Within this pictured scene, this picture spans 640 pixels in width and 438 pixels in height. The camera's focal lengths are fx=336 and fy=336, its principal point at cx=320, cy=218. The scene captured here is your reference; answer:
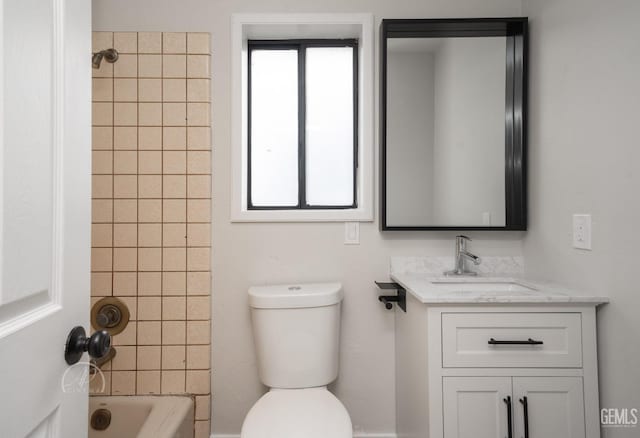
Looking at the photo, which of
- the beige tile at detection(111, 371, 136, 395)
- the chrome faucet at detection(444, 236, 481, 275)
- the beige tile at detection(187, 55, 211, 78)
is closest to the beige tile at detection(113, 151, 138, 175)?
the beige tile at detection(187, 55, 211, 78)

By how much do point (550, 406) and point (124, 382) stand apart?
167 cm

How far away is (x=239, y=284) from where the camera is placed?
1.56 metres

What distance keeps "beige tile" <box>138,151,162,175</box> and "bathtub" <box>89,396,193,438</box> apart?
1.00 m

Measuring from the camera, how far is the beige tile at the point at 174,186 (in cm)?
152

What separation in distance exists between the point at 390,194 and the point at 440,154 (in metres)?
0.30

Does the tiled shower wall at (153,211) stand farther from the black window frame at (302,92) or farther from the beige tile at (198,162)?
the black window frame at (302,92)

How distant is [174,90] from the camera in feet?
5.00

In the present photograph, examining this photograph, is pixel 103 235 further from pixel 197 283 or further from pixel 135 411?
pixel 135 411

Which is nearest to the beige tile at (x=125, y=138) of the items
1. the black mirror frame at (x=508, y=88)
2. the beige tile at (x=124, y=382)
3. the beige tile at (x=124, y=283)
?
the beige tile at (x=124, y=283)

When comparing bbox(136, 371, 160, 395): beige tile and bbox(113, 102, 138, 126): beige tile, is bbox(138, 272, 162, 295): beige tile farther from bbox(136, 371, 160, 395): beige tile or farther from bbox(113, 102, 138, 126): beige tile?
bbox(113, 102, 138, 126): beige tile

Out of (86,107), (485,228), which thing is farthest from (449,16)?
(86,107)

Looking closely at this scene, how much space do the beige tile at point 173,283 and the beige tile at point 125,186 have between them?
39 cm

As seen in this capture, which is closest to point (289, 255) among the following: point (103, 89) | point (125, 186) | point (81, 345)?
point (125, 186)

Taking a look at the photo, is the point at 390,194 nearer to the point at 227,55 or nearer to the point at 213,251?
the point at 213,251
